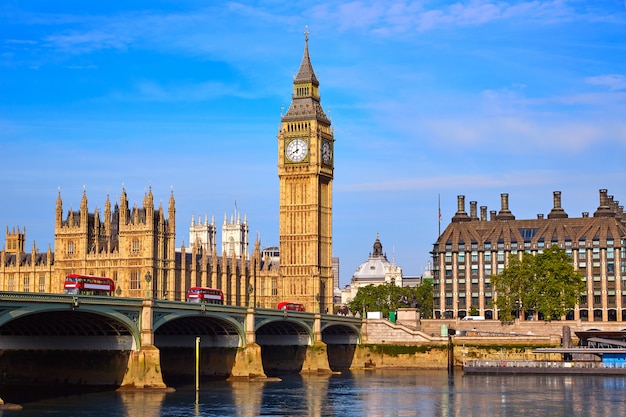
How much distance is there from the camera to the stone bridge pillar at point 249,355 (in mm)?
106625

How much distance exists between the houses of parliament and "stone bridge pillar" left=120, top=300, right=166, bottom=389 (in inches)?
2036

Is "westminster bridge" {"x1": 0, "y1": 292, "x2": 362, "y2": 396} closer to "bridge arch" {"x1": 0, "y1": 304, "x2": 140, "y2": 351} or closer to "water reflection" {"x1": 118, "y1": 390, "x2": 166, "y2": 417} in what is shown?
"bridge arch" {"x1": 0, "y1": 304, "x2": 140, "y2": 351}

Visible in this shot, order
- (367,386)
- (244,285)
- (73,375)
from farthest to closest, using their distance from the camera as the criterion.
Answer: (244,285) → (367,386) → (73,375)

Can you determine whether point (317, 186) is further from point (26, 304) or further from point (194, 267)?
point (26, 304)

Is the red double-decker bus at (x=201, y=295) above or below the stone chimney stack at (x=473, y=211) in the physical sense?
below

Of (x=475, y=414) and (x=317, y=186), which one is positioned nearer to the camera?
(x=475, y=414)

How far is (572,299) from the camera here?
14600 centimetres

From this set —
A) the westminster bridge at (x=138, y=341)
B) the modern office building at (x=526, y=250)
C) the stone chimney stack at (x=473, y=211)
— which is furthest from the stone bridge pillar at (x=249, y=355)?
the stone chimney stack at (x=473, y=211)

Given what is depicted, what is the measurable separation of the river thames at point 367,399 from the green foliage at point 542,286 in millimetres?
35764

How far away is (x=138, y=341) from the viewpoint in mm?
88750

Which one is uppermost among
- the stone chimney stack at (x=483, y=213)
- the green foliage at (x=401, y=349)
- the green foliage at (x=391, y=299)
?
the stone chimney stack at (x=483, y=213)

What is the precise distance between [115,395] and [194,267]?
211 feet

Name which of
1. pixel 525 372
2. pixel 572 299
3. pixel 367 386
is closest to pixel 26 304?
pixel 367 386

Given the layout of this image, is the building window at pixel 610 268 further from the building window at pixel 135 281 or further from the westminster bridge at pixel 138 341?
the building window at pixel 135 281
